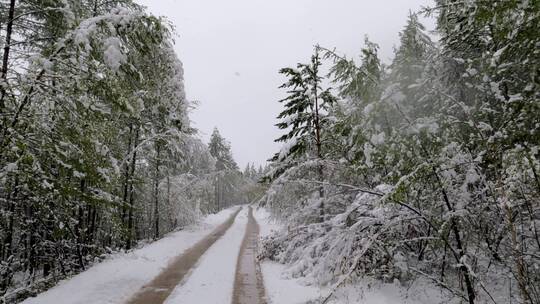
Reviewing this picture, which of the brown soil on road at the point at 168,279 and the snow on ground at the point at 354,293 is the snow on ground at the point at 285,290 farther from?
the brown soil on road at the point at 168,279

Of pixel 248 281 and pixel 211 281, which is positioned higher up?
pixel 211 281

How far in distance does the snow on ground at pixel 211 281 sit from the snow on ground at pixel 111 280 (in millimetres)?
1378

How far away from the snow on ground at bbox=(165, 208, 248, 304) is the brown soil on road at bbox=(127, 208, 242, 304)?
27 centimetres

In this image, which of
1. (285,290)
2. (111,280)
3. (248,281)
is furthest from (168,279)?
(285,290)

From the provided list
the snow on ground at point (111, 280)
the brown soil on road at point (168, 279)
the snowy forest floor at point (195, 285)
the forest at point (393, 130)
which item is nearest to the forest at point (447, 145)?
the forest at point (393, 130)

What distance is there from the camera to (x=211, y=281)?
495 inches

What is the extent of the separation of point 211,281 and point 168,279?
1.51 meters

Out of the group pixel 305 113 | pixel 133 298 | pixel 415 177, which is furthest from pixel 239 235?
pixel 415 177

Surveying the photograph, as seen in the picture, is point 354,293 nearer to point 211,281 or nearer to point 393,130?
point 211,281

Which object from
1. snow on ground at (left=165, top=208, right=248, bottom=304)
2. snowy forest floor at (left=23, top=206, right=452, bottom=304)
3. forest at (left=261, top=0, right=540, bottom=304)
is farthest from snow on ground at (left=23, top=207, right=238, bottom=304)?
forest at (left=261, top=0, right=540, bottom=304)

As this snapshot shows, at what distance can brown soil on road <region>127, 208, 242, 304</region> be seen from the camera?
1031 centimetres

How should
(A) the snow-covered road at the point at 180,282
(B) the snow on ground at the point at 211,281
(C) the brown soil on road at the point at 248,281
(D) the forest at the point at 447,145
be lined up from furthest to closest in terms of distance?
(C) the brown soil on road at the point at 248,281 < (B) the snow on ground at the point at 211,281 < (A) the snow-covered road at the point at 180,282 < (D) the forest at the point at 447,145

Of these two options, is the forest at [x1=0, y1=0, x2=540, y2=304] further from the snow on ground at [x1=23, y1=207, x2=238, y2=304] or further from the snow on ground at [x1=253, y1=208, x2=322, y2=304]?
the snow on ground at [x1=253, y1=208, x2=322, y2=304]

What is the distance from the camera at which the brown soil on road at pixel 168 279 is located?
33.8 feet
